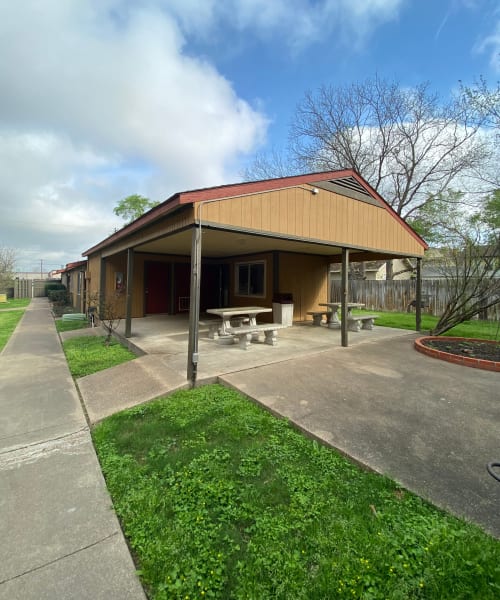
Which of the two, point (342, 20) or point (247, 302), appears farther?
point (247, 302)

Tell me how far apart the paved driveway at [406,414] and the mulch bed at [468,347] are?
715 millimetres

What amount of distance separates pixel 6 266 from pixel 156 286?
87.8 ft

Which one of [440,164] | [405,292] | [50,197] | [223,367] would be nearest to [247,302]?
[223,367]

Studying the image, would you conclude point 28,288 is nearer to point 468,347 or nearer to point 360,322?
point 360,322

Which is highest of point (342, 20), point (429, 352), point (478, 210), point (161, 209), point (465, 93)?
point (342, 20)

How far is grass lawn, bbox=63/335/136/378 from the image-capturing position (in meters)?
5.29

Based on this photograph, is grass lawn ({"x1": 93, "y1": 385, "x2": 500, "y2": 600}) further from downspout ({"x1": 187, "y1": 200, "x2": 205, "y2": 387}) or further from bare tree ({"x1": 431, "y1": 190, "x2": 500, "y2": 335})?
bare tree ({"x1": 431, "y1": 190, "x2": 500, "y2": 335})

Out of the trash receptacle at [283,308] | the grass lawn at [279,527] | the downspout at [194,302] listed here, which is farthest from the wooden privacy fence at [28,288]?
the grass lawn at [279,527]

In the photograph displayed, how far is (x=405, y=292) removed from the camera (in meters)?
13.8

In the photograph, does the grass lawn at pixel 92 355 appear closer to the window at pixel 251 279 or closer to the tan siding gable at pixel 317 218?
the tan siding gable at pixel 317 218

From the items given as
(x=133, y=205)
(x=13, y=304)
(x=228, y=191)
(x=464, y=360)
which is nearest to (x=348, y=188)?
(x=228, y=191)

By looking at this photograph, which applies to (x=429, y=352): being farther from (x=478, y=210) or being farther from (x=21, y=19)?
(x=478, y=210)

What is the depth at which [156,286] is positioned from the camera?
1092 cm

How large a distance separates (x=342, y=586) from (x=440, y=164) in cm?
2097
